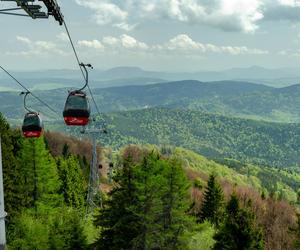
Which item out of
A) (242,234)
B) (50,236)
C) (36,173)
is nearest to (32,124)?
(242,234)

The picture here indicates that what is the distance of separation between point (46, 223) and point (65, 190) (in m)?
24.1

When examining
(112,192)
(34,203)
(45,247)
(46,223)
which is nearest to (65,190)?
(34,203)

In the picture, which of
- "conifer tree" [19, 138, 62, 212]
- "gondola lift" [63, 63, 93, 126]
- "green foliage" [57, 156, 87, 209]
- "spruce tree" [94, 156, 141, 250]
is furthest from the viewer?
"green foliage" [57, 156, 87, 209]

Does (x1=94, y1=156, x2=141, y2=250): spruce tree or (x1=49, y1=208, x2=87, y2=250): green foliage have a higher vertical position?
(x1=94, y1=156, x2=141, y2=250): spruce tree

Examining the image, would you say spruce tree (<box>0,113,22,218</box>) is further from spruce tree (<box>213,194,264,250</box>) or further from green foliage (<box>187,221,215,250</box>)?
spruce tree (<box>213,194,264,250</box>)

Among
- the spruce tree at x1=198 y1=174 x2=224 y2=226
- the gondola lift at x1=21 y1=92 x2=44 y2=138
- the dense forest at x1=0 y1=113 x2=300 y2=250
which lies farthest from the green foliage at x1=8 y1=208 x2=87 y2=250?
the spruce tree at x1=198 y1=174 x2=224 y2=226

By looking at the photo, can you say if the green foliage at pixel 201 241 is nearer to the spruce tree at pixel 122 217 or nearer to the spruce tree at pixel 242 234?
the spruce tree at pixel 242 234

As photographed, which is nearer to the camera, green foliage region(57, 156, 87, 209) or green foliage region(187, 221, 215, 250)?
green foliage region(187, 221, 215, 250)

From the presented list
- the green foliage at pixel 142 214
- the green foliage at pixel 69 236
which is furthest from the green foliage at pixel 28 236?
the green foliage at pixel 142 214

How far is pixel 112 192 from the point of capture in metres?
40.3

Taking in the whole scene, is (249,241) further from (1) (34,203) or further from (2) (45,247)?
(1) (34,203)

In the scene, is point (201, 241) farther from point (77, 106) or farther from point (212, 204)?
point (77, 106)

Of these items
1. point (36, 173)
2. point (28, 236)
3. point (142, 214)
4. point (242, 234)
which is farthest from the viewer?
point (36, 173)

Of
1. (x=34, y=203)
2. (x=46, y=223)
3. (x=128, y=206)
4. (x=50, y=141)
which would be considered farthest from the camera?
(x=50, y=141)
